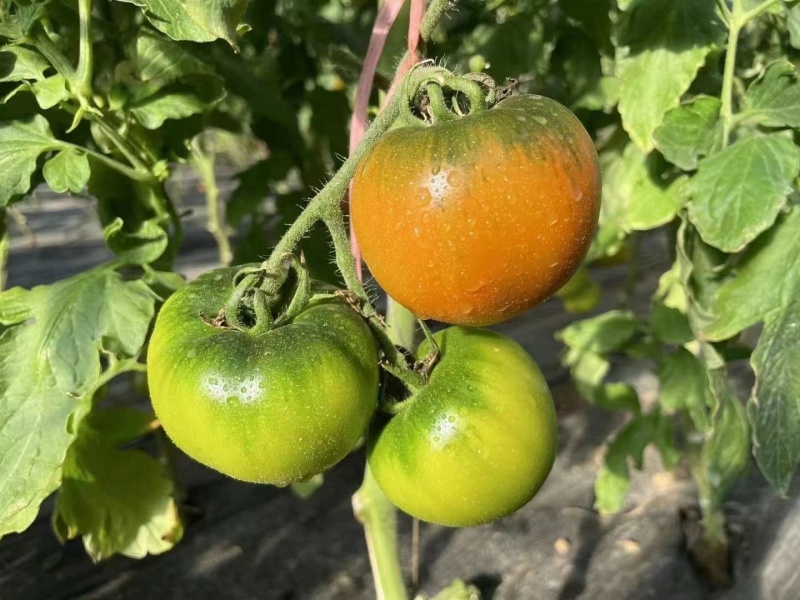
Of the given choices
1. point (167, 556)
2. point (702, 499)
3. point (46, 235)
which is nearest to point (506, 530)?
point (702, 499)

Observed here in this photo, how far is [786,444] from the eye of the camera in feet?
2.10

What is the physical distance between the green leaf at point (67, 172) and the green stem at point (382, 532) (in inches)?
13.7

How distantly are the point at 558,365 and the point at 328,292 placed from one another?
1.60m

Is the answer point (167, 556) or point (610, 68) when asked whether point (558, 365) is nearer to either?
point (610, 68)

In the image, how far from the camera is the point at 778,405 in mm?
644

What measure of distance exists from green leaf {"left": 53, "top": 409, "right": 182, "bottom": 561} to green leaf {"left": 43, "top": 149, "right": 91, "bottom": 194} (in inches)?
11.8

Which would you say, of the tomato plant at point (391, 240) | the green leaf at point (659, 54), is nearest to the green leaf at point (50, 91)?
the tomato plant at point (391, 240)

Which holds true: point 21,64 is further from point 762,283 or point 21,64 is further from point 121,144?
point 762,283

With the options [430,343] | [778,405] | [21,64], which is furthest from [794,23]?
[21,64]

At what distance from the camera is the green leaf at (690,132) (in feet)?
2.55

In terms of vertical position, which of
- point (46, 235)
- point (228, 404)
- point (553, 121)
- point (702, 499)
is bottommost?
point (46, 235)

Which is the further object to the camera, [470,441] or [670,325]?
[670,325]

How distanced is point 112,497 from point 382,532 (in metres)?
0.40

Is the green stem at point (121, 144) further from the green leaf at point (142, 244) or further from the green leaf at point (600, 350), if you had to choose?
the green leaf at point (600, 350)
